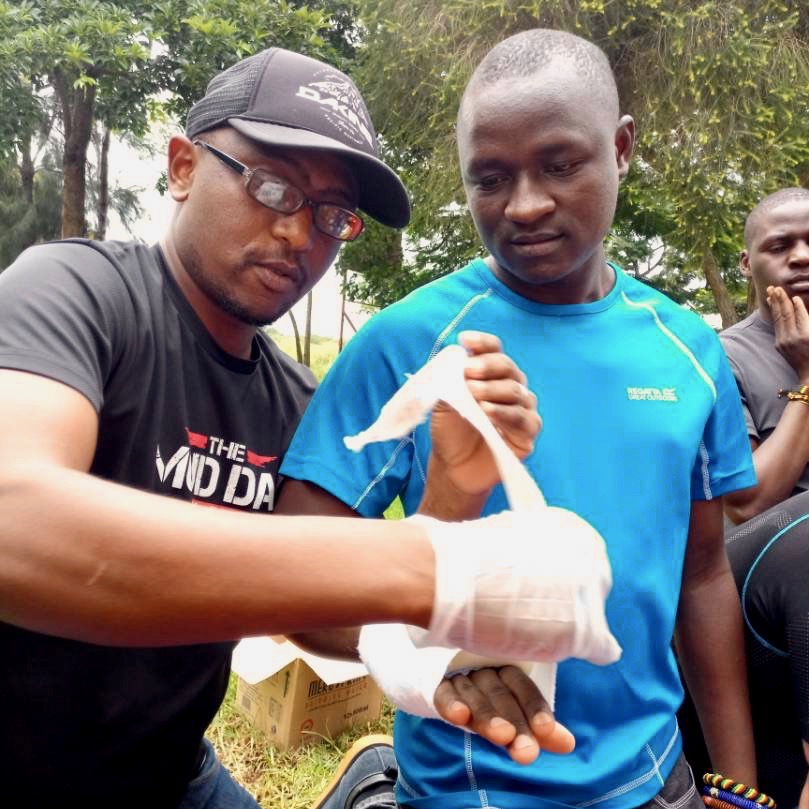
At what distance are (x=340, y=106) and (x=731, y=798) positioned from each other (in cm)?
190

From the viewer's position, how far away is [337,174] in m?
1.81

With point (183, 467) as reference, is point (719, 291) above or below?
above

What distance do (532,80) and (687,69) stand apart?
9.19m

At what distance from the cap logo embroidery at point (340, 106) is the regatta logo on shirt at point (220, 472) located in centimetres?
80

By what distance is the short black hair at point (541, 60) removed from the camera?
162cm

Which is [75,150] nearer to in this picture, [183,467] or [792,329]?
[792,329]

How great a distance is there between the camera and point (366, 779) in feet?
6.87

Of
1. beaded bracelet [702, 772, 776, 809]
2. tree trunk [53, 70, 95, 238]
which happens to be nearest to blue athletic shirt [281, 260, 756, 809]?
beaded bracelet [702, 772, 776, 809]

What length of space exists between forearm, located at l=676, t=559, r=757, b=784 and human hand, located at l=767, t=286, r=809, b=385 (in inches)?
53.7

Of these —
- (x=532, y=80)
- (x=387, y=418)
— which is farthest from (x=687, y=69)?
(x=387, y=418)

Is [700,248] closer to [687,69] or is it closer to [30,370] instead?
[687,69]

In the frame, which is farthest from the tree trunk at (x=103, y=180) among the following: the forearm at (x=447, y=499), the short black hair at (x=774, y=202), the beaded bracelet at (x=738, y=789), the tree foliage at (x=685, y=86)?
the beaded bracelet at (x=738, y=789)

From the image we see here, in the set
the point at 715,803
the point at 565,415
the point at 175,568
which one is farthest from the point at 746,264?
the point at 175,568

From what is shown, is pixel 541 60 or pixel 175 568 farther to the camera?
pixel 541 60
